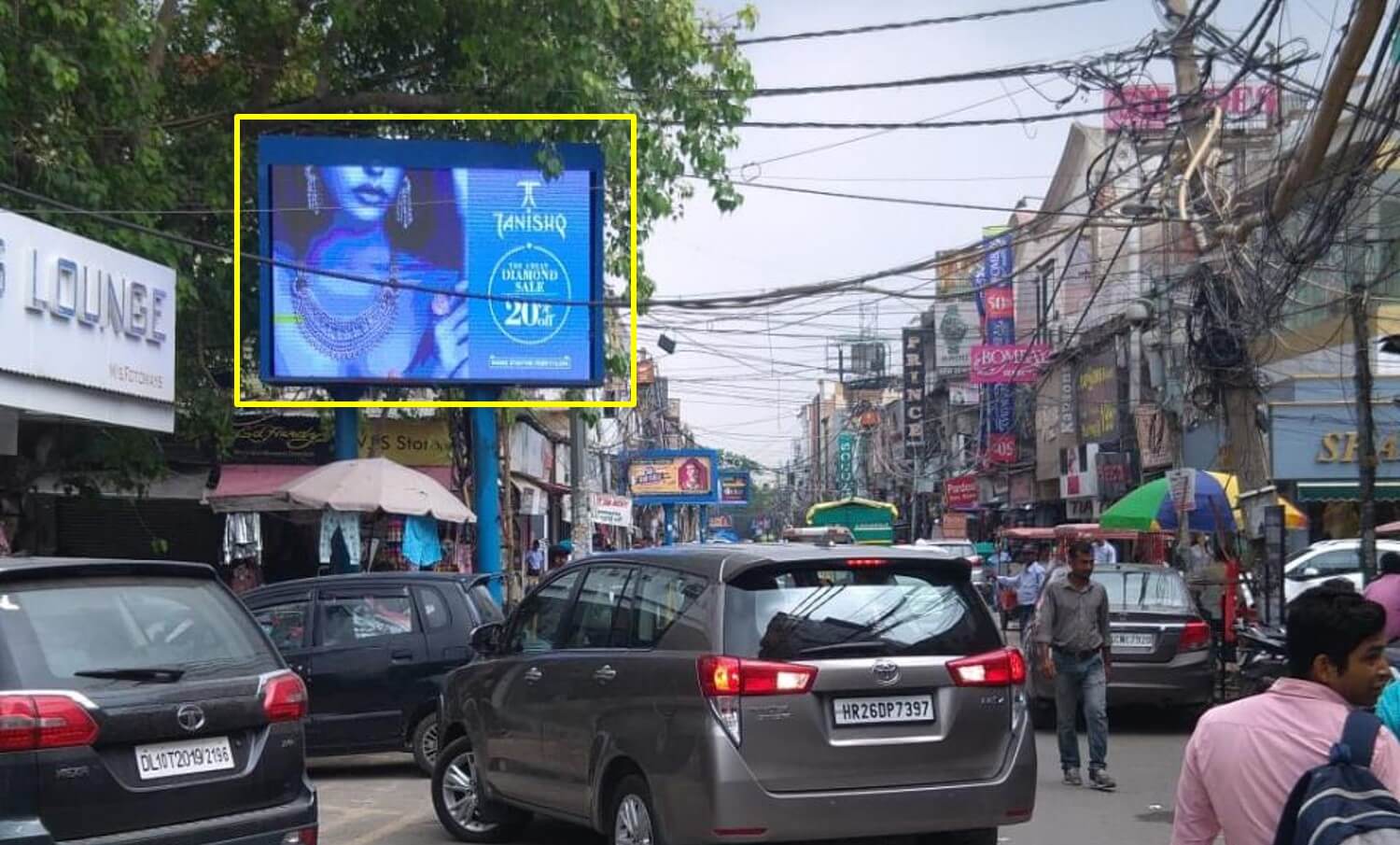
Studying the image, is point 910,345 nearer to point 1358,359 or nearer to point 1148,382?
point 1148,382

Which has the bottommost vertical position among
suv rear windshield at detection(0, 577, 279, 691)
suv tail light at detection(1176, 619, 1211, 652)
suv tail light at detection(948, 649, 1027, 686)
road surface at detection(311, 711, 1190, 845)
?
road surface at detection(311, 711, 1190, 845)

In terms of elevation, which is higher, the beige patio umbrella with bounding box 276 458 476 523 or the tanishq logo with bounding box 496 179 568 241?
the tanishq logo with bounding box 496 179 568 241

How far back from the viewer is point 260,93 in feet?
73.6

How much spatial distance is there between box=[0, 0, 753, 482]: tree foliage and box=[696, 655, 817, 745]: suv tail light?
12.9 metres

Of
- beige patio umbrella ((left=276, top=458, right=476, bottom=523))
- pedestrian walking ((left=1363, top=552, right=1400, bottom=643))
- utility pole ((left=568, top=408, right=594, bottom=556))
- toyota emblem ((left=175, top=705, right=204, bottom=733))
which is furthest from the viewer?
utility pole ((left=568, top=408, right=594, bottom=556))

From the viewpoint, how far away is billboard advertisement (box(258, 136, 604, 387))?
2211cm

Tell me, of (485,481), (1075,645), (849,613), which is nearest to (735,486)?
(485,481)

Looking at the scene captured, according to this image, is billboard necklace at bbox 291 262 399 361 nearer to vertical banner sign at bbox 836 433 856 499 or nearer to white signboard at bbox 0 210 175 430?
white signboard at bbox 0 210 175 430

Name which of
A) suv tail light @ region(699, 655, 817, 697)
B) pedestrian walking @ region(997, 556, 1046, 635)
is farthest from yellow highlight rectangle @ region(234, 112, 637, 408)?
suv tail light @ region(699, 655, 817, 697)

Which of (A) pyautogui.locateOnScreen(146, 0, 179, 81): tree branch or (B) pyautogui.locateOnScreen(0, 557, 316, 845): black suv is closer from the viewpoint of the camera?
(B) pyautogui.locateOnScreen(0, 557, 316, 845): black suv

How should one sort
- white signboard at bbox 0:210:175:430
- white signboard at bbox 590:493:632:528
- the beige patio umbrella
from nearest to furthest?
white signboard at bbox 0:210:175:430 → the beige patio umbrella → white signboard at bbox 590:493:632:528

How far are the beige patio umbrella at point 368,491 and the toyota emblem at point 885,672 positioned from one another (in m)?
13.4

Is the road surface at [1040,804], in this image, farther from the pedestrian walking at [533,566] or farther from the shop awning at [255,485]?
the pedestrian walking at [533,566]

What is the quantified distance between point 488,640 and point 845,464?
11353cm
